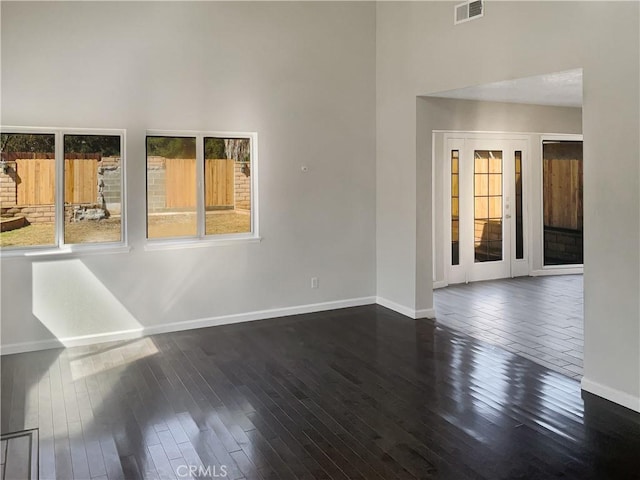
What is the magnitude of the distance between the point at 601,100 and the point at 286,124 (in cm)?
324

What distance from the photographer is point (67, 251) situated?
5.29 metres

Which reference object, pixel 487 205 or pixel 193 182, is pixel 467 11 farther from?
pixel 487 205

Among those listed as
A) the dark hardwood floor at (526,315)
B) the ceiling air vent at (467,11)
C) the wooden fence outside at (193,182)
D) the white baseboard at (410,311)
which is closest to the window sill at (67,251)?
the wooden fence outside at (193,182)

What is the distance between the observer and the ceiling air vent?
5059 mm

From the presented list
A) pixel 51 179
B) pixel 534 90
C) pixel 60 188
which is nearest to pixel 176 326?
pixel 60 188

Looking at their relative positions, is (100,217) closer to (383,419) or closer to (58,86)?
(58,86)

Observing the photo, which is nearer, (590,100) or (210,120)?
(590,100)

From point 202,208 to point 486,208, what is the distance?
4432 millimetres

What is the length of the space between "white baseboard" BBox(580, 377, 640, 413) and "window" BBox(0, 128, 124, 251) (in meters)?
4.31

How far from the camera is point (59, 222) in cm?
529

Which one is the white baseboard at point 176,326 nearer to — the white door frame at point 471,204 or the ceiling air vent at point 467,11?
the white door frame at point 471,204

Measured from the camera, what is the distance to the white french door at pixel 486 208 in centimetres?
812

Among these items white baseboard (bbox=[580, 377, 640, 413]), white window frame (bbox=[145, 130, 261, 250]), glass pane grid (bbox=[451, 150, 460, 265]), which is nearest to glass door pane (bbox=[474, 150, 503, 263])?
glass pane grid (bbox=[451, 150, 460, 265])

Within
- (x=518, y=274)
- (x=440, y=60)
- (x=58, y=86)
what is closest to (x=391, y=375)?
(x=440, y=60)
